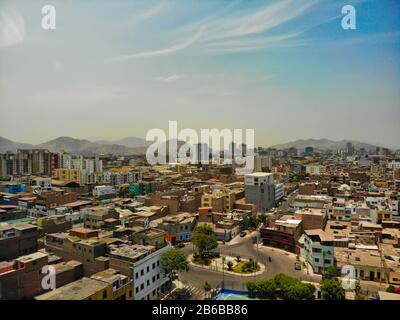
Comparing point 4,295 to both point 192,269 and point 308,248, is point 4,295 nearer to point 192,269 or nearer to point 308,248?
point 192,269

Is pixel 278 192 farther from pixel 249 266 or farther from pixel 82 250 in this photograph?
pixel 82 250

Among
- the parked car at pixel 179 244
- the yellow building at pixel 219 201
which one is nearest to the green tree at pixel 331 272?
the parked car at pixel 179 244

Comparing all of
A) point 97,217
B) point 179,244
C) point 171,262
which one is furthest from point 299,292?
point 97,217

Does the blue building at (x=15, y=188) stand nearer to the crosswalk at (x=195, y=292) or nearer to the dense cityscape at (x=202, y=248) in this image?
the dense cityscape at (x=202, y=248)

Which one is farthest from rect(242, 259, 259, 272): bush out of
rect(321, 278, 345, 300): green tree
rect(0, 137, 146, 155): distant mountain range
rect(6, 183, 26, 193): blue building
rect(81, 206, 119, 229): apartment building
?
rect(0, 137, 146, 155): distant mountain range

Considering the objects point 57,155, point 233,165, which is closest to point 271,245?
point 233,165
